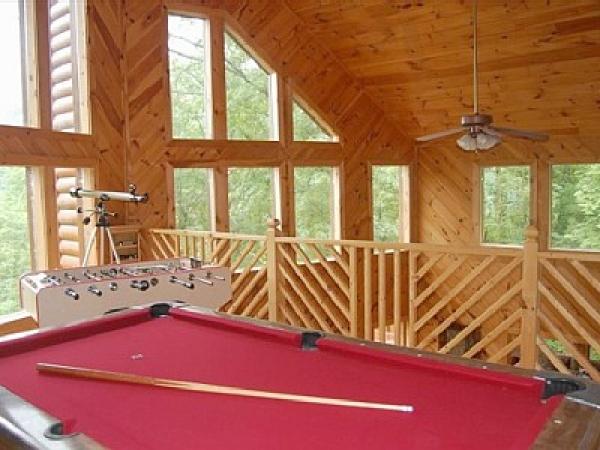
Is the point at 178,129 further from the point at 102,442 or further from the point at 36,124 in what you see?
the point at 102,442

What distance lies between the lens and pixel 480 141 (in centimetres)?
434

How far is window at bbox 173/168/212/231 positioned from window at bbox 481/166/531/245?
13.2ft

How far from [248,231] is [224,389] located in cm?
542

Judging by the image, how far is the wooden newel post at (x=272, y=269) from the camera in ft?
15.8

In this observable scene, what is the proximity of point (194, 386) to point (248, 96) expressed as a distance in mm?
5727

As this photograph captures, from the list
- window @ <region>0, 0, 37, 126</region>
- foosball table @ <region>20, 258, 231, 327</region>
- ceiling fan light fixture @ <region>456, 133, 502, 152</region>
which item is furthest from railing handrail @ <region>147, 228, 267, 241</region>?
ceiling fan light fixture @ <region>456, 133, 502, 152</region>

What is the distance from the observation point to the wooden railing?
347 cm

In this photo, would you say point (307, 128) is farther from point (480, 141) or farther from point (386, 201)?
point (480, 141)

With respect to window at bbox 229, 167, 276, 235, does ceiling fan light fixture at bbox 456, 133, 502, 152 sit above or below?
above

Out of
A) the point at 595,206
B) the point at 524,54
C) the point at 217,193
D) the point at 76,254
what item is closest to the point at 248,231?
the point at 217,193

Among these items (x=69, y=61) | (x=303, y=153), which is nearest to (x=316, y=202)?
(x=303, y=153)

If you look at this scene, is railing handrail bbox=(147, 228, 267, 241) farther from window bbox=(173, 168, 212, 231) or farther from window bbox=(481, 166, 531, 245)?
window bbox=(481, 166, 531, 245)

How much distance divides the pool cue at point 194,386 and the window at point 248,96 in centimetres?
518

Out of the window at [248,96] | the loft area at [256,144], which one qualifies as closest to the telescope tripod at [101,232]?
the loft area at [256,144]
